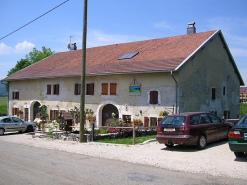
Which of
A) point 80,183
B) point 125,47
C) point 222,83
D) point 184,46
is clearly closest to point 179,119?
point 80,183

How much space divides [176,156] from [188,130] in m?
1.18

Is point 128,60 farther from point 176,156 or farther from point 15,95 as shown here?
point 15,95

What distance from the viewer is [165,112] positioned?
18.3 meters

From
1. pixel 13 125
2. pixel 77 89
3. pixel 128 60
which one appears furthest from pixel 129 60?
pixel 13 125

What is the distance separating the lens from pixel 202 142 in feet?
35.9

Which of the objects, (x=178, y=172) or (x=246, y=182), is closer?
(x=246, y=182)

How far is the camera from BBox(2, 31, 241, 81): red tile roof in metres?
19.4

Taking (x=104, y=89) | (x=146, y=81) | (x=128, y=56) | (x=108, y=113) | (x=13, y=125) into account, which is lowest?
(x=13, y=125)

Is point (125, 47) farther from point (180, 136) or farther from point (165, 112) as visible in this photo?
point (180, 136)

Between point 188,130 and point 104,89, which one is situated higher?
point 104,89

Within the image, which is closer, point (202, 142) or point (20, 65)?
point (202, 142)

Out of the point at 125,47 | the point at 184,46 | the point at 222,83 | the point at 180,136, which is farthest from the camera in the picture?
the point at 125,47

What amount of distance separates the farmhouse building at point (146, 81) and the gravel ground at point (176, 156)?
6.56 metres

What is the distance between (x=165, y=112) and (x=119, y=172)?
11.1 metres
